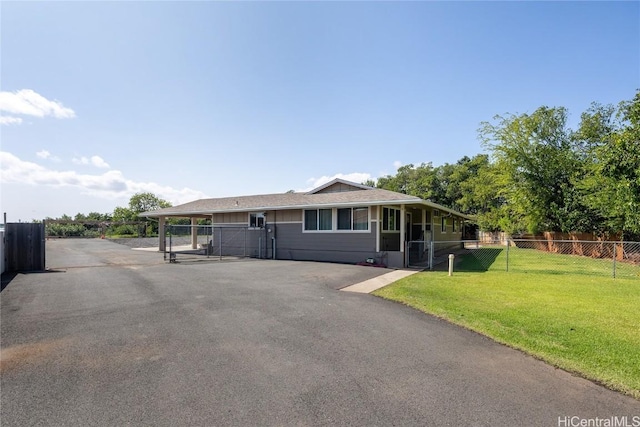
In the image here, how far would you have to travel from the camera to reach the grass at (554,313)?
417cm

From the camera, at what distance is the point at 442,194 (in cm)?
4812

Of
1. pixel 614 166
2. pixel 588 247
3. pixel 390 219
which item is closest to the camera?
pixel 614 166

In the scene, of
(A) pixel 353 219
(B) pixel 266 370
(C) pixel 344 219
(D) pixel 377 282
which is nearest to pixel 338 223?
(C) pixel 344 219

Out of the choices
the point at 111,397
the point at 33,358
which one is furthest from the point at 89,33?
the point at 111,397

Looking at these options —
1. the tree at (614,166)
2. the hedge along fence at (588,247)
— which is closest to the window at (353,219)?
the hedge along fence at (588,247)

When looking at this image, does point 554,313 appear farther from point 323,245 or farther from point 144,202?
point 144,202

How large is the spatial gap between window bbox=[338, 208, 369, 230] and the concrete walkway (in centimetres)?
337

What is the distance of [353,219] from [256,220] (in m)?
6.47

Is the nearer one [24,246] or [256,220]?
[24,246]

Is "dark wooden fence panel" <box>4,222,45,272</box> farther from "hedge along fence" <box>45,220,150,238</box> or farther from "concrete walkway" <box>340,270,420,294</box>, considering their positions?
"hedge along fence" <box>45,220,150,238</box>

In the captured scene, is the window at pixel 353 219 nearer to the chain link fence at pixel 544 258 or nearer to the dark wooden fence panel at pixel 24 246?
the chain link fence at pixel 544 258

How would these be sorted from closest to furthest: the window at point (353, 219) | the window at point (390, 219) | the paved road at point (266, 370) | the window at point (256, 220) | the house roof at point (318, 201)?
the paved road at point (266, 370) → the house roof at point (318, 201) → the window at point (353, 219) → the window at point (390, 219) → the window at point (256, 220)

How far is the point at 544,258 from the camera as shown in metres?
19.4

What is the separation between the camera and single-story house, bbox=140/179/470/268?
48.8ft
